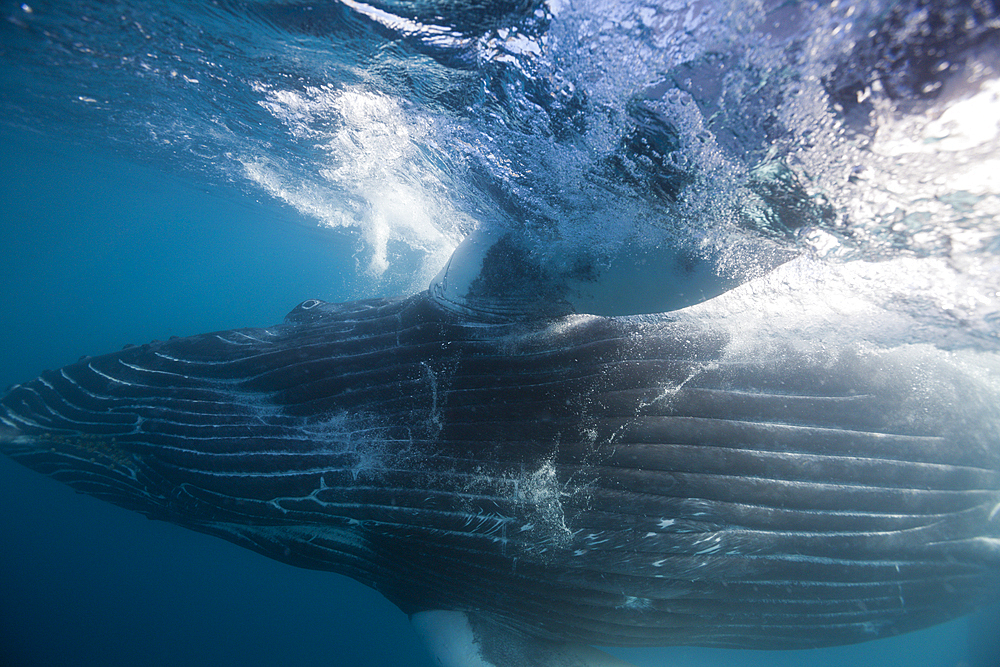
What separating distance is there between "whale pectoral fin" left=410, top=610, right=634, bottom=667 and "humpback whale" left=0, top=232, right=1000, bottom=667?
0.02 meters

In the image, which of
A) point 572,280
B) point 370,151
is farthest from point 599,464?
point 370,151

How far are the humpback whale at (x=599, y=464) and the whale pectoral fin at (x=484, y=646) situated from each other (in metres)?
0.02

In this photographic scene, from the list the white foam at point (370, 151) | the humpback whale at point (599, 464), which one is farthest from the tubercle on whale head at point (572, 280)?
the white foam at point (370, 151)

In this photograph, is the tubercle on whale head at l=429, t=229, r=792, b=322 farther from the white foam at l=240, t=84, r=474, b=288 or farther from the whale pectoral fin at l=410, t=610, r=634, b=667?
the whale pectoral fin at l=410, t=610, r=634, b=667

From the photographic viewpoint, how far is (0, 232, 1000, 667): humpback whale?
139 inches

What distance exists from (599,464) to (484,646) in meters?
2.58

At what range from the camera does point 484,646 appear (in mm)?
4309

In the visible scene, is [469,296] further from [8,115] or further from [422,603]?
[8,115]

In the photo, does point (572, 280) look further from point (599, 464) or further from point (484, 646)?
point (484, 646)

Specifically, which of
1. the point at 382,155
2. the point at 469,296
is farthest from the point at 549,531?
the point at 382,155

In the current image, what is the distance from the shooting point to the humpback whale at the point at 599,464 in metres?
3.54

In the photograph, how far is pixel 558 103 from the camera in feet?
10.1

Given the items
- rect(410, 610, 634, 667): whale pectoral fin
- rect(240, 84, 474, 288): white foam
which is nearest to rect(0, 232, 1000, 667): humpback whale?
rect(410, 610, 634, 667): whale pectoral fin

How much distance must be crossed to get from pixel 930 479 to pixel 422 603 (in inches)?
208
